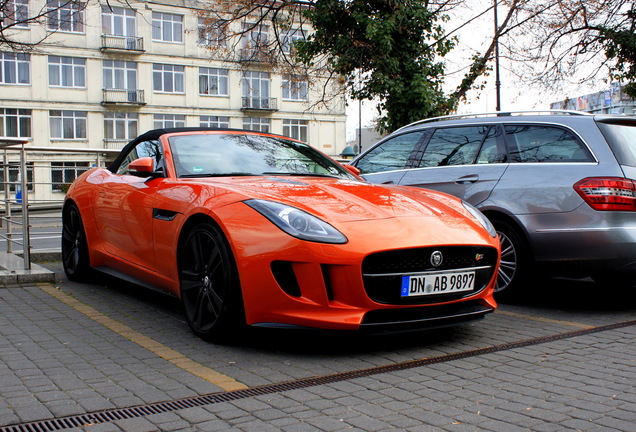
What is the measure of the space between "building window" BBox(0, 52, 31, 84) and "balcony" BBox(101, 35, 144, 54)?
4.88m

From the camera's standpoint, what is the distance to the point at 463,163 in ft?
22.0

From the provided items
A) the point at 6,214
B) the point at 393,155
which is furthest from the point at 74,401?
the point at 6,214

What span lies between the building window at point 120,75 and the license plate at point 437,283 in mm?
43952

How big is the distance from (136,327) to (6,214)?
153 inches

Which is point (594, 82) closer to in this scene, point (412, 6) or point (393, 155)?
point (412, 6)

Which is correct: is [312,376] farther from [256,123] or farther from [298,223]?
[256,123]

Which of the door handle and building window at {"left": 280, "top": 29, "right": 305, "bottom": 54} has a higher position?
building window at {"left": 280, "top": 29, "right": 305, "bottom": 54}

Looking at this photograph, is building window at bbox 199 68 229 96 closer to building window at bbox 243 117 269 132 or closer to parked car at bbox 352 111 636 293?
building window at bbox 243 117 269 132

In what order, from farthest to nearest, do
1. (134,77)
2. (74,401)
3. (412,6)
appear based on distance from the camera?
(134,77) < (412,6) < (74,401)

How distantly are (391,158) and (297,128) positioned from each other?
45530mm

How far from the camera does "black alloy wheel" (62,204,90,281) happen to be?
6.81 meters

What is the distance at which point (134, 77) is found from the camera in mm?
46000

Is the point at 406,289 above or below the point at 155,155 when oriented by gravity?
below

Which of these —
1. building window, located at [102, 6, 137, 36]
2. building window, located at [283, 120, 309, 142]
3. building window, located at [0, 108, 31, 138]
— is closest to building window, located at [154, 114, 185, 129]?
building window, located at [102, 6, 137, 36]
